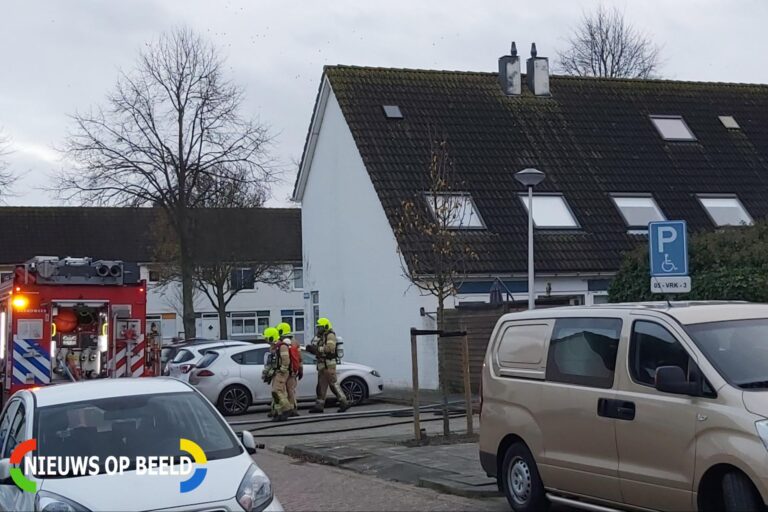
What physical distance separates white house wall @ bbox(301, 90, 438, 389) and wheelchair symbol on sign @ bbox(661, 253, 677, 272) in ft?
42.3

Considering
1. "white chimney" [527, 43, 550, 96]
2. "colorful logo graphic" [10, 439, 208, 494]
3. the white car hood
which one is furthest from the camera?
"white chimney" [527, 43, 550, 96]

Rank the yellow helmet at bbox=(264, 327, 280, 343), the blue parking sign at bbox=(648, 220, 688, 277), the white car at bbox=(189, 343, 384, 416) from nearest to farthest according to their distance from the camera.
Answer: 1. the blue parking sign at bbox=(648, 220, 688, 277)
2. the yellow helmet at bbox=(264, 327, 280, 343)
3. the white car at bbox=(189, 343, 384, 416)

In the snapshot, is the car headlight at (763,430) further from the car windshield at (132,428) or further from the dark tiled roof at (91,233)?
the dark tiled roof at (91,233)

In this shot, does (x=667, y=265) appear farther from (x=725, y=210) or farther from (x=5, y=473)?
(x=725, y=210)

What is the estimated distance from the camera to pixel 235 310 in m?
63.8

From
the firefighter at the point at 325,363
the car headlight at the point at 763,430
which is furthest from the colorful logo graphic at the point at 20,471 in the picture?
the firefighter at the point at 325,363

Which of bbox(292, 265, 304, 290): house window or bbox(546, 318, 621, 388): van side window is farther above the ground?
bbox(292, 265, 304, 290): house window

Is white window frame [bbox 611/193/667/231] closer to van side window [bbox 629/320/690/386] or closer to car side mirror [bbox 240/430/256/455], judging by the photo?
van side window [bbox 629/320/690/386]

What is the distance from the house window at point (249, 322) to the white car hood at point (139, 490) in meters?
56.4

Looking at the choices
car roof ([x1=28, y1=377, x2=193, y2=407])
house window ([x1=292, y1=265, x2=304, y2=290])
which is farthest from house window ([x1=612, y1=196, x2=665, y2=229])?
house window ([x1=292, y1=265, x2=304, y2=290])

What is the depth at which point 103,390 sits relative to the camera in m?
8.58

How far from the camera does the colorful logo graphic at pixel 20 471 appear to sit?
7395 mm

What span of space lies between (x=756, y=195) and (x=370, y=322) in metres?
11.5

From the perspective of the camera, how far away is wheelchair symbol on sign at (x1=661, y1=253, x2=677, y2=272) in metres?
12.7
